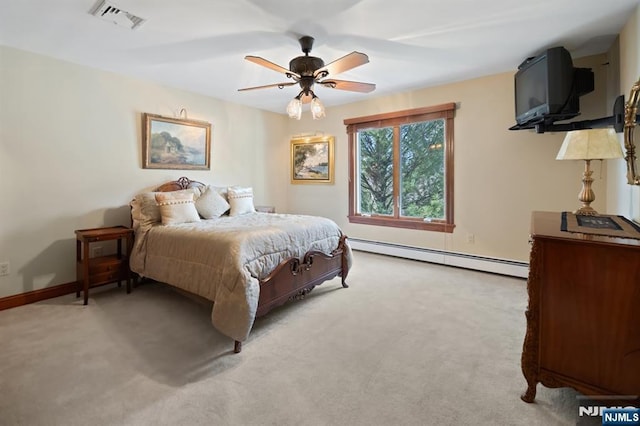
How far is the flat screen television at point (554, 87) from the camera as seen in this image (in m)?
2.80

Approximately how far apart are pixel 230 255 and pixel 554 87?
10.5 ft

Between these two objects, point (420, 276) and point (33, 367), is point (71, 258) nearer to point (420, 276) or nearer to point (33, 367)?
point (33, 367)

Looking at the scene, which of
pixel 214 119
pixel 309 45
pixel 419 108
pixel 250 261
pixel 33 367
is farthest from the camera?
pixel 214 119

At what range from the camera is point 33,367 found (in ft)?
6.48

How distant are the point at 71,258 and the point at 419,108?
15.6ft

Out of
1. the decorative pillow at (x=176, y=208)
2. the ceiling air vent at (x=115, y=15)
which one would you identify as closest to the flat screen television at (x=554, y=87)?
the ceiling air vent at (x=115, y=15)

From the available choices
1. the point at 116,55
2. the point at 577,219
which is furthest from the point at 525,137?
the point at 116,55

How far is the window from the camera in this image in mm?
4352

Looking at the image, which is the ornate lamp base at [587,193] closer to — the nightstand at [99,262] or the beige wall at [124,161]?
the beige wall at [124,161]

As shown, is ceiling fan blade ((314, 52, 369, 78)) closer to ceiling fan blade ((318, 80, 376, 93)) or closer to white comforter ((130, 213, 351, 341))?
ceiling fan blade ((318, 80, 376, 93))

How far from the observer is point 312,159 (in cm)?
570

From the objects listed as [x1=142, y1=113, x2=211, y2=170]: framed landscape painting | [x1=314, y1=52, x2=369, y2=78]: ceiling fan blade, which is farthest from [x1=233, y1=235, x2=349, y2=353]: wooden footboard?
[x1=142, y1=113, x2=211, y2=170]: framed landscape painting

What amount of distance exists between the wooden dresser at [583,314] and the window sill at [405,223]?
8.93 ft

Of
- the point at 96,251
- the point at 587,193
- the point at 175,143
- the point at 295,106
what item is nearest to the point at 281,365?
the point at 295,106
